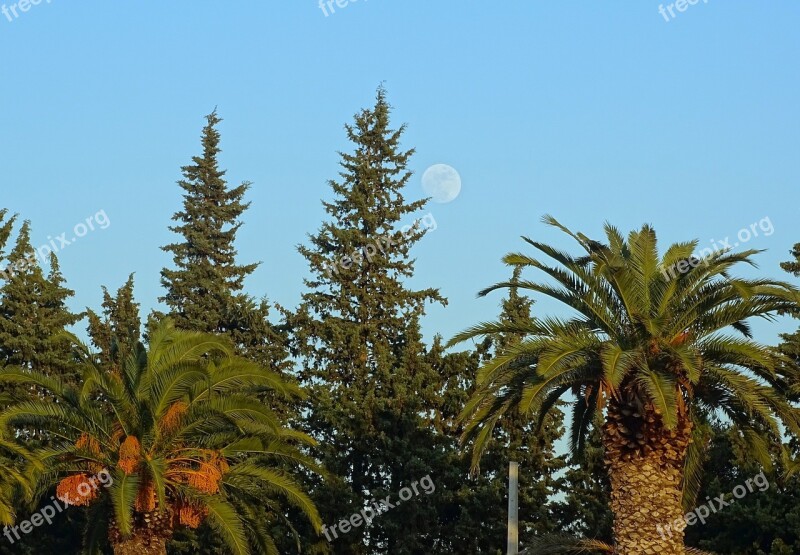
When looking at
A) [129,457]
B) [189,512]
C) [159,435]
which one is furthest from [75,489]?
[189,512]

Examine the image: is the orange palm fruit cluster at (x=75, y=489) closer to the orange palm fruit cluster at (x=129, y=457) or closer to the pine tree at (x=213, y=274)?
the orange palm fruit cluster at (x=129, y=457)

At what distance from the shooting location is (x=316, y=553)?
140ft

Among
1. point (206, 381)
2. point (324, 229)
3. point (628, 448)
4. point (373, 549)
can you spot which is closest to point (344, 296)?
point (324, 229)

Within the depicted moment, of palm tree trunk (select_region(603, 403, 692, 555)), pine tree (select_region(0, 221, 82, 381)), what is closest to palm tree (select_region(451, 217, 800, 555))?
palm tree trunk (select_region(603, 403, 692, 555))

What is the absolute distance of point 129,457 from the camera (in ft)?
92.0

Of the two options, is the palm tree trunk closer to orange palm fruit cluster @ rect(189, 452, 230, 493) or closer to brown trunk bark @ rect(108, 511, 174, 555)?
orange palm fruit cluster @ rect(189, 452, 230, 493)

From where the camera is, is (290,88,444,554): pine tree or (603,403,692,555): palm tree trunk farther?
(290,88,444,554): pine tree

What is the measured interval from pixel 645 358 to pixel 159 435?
11390mm

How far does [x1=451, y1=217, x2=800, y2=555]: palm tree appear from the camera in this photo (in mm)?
24484

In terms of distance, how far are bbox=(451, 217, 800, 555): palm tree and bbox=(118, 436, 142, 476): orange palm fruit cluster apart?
7748 mm

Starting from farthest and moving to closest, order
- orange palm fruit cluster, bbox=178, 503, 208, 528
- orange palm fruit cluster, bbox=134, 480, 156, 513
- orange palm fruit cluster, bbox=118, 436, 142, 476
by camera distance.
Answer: orange palm fruit cluster, bbox=178, 503, 208, 528 → orange palm fruit cluster, bbox=134, 480, 156, 513 → orange palm fruit cluster, bbox=118, 436, 142, 476

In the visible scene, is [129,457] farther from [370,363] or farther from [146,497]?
[370,363]

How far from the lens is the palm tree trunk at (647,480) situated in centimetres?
2541

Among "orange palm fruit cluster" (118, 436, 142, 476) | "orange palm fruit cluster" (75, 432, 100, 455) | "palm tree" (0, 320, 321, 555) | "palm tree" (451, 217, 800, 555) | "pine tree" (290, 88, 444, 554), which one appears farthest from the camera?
"pine tree" (290, 88, 444, 554)
